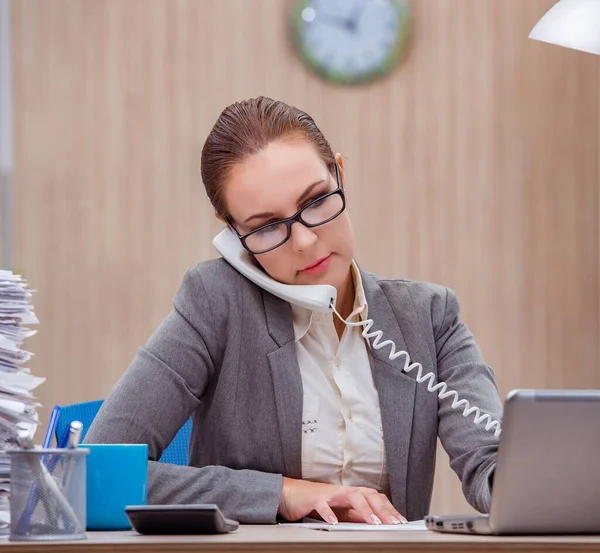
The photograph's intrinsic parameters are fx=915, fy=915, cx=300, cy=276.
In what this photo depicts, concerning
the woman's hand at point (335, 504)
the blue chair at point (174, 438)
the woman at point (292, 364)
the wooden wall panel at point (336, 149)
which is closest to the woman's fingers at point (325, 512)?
the woman's hand at point (335, 504)

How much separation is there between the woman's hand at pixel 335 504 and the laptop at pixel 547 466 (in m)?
0.43

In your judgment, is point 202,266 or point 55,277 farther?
point 55,277

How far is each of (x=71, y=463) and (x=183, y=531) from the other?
150mm

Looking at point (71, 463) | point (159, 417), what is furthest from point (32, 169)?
point (71, 463)

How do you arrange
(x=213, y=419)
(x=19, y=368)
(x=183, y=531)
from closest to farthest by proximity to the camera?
(x=183, y=531)
(x=19, y=368)
(x=213, y=419)

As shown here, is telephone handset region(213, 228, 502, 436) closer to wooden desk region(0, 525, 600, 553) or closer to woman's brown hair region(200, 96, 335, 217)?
woman's brown hair region(200, 96, 335, 217)

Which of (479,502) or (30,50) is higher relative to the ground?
(30,50)

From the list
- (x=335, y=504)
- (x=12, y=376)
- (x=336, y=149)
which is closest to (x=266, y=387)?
(x=335, y=504)

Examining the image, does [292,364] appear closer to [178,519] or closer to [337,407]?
[337,407]

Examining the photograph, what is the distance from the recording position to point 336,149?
3381 millimetres

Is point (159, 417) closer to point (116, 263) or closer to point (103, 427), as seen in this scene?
point (103, 427)

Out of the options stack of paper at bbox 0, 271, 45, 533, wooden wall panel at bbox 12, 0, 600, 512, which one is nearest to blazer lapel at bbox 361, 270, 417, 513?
stack of paper at bbox 0, 271, 45, 533

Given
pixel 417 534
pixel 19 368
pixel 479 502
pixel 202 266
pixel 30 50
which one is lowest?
pixel 479 502

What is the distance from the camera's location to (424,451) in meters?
1.64
